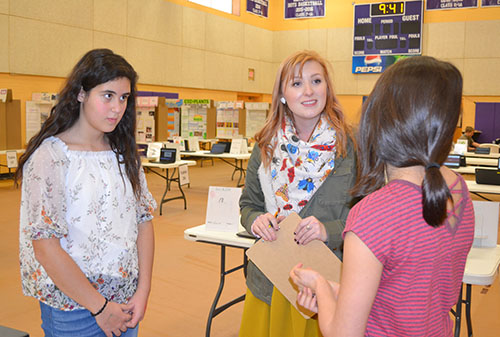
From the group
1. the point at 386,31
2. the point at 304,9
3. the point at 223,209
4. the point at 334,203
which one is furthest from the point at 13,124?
the point at 386,31

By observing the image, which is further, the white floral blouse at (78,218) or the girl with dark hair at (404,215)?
the white floral blouse at (78,218)

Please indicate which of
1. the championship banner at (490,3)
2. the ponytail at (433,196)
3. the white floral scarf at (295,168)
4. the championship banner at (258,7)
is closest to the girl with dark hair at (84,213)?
the white floral scarf at (295,168)

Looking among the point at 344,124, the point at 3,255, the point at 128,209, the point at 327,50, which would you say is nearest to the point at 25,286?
the point at 128,209

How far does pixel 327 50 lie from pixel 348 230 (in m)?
16.2

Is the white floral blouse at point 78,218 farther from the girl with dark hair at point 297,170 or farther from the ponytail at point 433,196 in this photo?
the ponytail at point 433,196

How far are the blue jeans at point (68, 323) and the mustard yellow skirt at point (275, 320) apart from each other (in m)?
0.67

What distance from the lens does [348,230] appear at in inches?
38.7

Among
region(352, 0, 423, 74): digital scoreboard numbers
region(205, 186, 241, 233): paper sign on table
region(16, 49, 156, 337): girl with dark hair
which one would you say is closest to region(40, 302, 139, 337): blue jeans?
region(16, 49, 156, 337): girl with dark hair

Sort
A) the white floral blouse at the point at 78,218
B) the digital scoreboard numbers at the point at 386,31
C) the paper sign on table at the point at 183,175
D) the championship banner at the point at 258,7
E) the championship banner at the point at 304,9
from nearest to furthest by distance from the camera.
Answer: the white floral blouse at the point at 78,218 → the paper sign on table at the point at 183,175 → the digital scoreboard numbers at the point at 386,31 → the championship banner at the point at 304,9 → the championship banner at the point at 258,7

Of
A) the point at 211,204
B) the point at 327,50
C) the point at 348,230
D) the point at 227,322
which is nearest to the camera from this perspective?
the point at 348,230

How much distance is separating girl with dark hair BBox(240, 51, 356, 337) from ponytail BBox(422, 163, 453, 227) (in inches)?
30.2

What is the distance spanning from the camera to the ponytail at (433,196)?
94 centimetres

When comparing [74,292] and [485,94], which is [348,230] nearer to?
[74,292]

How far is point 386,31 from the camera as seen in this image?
14609mm
